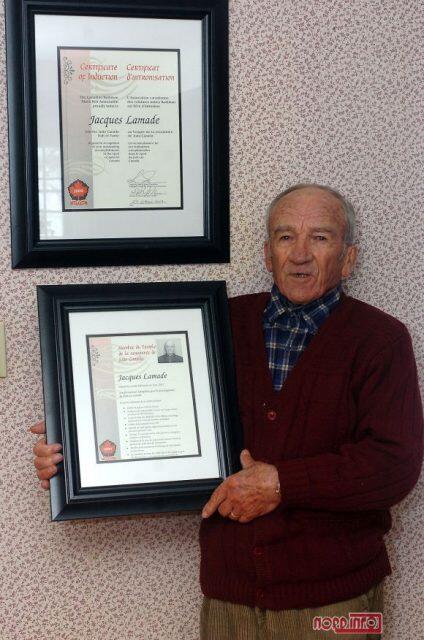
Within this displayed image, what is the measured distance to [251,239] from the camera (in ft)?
5.69

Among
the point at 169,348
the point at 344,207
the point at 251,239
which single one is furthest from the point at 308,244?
the point at 169,348

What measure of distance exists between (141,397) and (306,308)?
0.37m

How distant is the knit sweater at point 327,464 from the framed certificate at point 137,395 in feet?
0.30

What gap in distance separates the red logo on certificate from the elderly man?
0.39 m

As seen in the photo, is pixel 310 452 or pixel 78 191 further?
pixel 78 191

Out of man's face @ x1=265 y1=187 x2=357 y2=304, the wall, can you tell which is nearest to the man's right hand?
the wall

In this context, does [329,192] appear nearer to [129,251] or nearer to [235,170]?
[235,170]

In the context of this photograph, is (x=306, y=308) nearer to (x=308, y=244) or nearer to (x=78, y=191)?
(x=308, y=244)

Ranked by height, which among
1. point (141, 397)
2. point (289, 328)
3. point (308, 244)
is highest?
point (308, 244)

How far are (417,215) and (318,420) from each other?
597 mm

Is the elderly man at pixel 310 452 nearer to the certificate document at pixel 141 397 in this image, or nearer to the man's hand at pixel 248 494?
the man's hand at pixel 248 494

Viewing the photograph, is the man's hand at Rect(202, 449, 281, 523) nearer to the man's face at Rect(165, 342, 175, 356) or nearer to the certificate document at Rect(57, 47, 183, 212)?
the man's face at Rect(165, 342, 175, 356)

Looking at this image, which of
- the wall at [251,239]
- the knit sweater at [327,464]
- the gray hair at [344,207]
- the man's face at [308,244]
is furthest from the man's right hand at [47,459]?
the gray hair at [344,207]

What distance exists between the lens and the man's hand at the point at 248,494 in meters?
1.43
